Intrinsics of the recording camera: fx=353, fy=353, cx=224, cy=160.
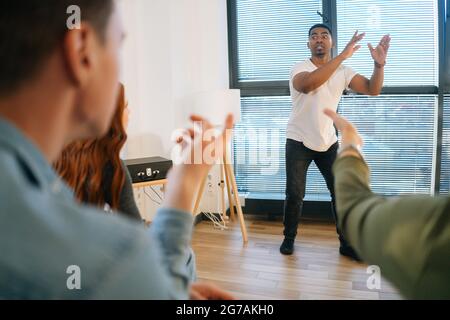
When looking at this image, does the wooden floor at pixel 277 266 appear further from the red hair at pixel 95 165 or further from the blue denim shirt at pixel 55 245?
the blue denim shirt at pixel 55 245

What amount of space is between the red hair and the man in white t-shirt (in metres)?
1.56

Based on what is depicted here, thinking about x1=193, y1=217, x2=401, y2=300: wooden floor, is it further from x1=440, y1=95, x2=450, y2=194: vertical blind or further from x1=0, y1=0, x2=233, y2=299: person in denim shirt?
x1=0, y1=0, x2=233, y2=299: person in denim shirt

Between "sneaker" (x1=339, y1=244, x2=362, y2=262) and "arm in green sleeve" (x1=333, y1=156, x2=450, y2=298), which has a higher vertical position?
"arm in green sleeve" (x1=333, y1=156, x2=450, y2=298)

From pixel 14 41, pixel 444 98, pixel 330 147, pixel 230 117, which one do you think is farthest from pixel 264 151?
pixel 14 41

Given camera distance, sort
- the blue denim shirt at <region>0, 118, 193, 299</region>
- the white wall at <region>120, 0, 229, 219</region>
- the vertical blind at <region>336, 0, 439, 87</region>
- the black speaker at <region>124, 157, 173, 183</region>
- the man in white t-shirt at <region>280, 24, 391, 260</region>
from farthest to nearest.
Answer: the vertical blind at <region>336, 0, 439, 87</region> < the white wall at <region>120, 0, 229, 219</region> < the man in white t-shirt at <region>280, 24, 391, 260</region> < the black speaker at <region>124, 157, 173, 183</region> < the blue denim shirt at <region>0, 118, 193, 299</region>

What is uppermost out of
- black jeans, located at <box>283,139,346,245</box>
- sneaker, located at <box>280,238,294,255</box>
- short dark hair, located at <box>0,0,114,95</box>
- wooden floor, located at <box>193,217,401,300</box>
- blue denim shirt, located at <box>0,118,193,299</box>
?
short dark hair, located at <box>0,0,114,95</box>

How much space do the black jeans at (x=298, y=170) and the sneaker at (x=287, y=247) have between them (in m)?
0.03

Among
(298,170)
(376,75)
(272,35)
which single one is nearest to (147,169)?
(298,170)

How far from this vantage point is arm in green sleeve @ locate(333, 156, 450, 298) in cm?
47

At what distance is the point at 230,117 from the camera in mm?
660

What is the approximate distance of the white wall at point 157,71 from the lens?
2770 millimetres

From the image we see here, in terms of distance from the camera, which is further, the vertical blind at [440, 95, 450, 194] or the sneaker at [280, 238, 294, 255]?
the vertical blind at [440, 95, 450, 194]

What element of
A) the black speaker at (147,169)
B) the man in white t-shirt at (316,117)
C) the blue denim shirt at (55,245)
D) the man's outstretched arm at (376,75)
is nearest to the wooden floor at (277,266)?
the man in white t-shirt at (316,117)

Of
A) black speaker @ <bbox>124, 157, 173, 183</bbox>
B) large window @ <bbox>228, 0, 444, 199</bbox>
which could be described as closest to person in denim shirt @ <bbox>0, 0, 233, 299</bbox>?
black speaker @ <bbox>124, 157, 173, 183</bbox>
